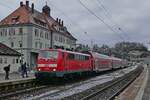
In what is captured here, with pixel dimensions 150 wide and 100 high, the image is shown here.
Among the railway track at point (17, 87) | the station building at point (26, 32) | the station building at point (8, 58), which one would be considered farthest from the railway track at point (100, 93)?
the station building at point (26, 32)

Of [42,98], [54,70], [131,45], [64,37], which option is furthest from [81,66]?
[64,37]

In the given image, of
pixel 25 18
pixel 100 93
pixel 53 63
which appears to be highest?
pixel 25 18

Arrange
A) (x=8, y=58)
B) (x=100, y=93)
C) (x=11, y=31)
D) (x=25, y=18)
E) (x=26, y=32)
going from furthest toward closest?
1. (x=11, y=31)
2. (x=25, y=18)
3. (x=26, y=32)
4. (x=8, y=58)
5. (x=100, y=93)

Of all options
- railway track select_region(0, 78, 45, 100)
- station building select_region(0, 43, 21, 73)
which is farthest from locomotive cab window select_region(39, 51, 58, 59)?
station building select_region(0, 43, 21, 73)

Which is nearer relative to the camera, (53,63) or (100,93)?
(100,93)

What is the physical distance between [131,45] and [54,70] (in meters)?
71.3

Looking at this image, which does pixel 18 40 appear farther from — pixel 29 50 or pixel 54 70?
pixel 54 70

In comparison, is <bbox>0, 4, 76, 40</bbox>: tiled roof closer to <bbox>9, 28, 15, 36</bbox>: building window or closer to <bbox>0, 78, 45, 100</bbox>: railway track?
<bbox>9, 28, 15, 36</bbox>: building window

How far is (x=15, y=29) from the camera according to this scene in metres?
82.9

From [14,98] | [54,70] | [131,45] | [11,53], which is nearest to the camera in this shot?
[14,98]

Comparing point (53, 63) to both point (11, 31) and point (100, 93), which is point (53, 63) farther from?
point (11, 31)

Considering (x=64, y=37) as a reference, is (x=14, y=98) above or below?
below

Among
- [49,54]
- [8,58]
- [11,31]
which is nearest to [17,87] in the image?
[49,54]

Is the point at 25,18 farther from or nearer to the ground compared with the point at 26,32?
farther from the ground
